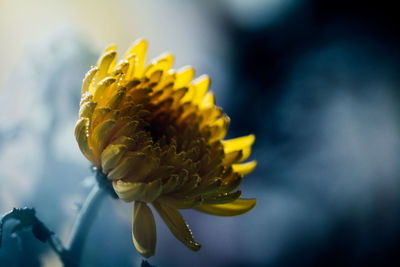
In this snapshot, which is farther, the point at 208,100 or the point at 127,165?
the point at 208,100

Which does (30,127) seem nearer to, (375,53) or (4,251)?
(4,251)

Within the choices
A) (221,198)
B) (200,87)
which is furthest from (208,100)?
(221,198)

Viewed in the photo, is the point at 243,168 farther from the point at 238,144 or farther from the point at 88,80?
the point at 88,80

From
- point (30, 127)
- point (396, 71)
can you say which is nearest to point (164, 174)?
point (30, 127)

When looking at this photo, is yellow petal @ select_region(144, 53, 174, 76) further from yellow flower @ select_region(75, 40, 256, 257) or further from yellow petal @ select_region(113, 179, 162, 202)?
yellow petal @ select_region(113, 179, 162, 202)

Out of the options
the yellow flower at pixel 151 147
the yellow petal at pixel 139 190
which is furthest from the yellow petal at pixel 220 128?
the yellow petal at pixel 139 190

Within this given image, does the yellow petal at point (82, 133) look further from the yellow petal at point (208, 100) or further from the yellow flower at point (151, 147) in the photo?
the yellow petal at point (208, 100)
